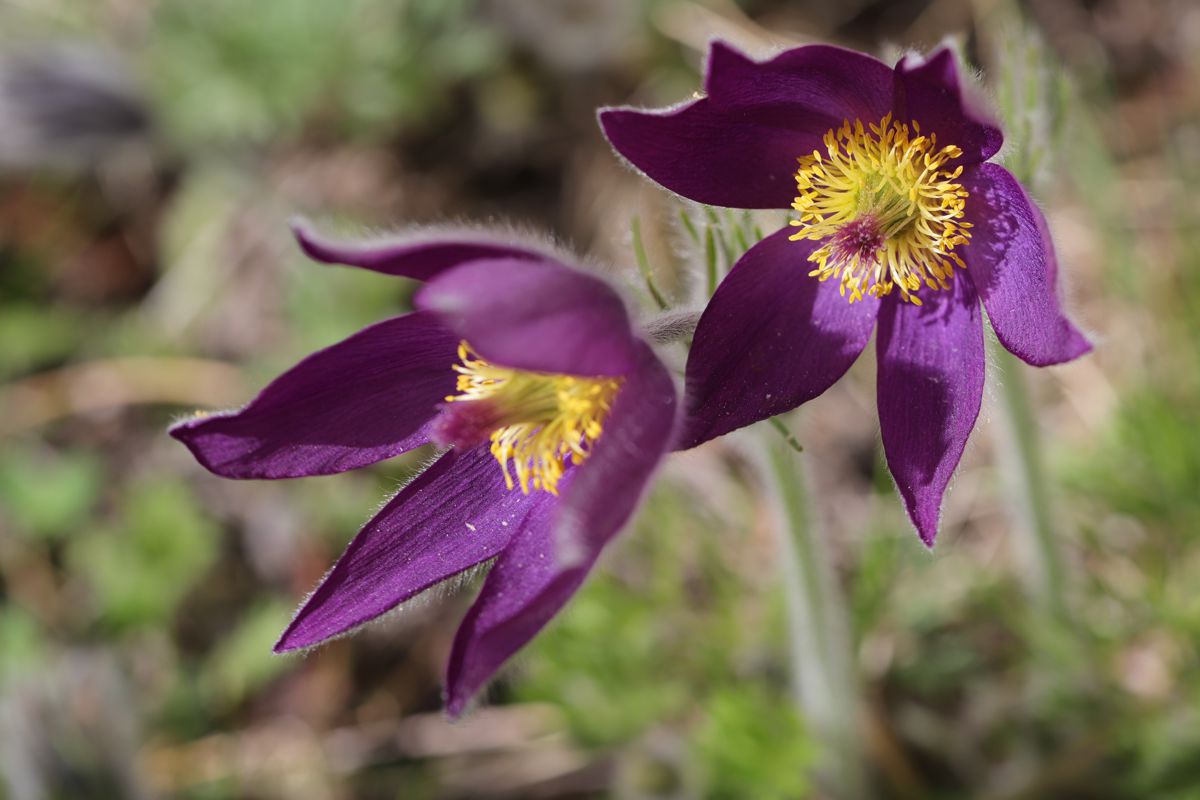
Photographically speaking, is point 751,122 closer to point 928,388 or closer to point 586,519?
point 928,388

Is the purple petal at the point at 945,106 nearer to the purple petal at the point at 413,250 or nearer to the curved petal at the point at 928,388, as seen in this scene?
the curved petal at the point at 928,388

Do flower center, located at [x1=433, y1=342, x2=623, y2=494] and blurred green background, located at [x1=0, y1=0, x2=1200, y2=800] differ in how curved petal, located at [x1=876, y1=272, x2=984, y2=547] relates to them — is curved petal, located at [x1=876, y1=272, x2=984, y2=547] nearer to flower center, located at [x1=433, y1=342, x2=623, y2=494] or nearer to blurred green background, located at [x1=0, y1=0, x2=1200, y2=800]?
blurred green background, located at [x1=0, y1=0, x2=1200, y2=800]

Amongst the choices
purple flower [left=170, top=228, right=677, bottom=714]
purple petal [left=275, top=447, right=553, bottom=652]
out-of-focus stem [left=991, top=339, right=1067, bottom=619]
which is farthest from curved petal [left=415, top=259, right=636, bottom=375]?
out-of-focus stem [left=991, top=339, right=1067, bottom=619]

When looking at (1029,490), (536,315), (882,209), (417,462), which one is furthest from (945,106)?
Answer: (417,462)

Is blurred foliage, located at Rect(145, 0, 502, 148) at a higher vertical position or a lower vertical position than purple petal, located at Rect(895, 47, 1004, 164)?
lower

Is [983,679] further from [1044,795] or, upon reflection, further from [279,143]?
[279,143]

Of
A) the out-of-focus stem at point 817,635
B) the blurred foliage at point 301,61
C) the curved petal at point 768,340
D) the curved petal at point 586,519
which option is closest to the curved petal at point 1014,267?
the curved petal at point 768,340
